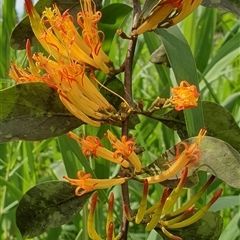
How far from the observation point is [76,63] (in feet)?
2.02

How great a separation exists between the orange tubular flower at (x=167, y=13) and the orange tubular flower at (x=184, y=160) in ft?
0.43

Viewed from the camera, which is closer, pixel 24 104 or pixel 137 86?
pixel 24 104

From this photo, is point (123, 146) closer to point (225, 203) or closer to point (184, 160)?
point (184, 160)

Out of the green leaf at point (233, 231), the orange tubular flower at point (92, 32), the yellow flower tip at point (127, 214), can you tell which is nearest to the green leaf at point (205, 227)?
the yellow flower tip at point (127, 214)

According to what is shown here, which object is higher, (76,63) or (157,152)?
(76,63)

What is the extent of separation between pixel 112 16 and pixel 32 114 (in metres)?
0.23

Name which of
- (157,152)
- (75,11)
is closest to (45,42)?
(75,11)

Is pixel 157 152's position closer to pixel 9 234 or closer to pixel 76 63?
pixel 9 234

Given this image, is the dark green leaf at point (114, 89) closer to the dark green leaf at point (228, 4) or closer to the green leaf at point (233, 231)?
the dark green leaf at point (228, 4)

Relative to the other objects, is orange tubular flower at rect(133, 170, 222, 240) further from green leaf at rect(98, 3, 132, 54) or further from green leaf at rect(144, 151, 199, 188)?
green leaf at rect(98, 3, 132, 54)

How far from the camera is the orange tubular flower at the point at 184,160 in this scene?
1.90 ft

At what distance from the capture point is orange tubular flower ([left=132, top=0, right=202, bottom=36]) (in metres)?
0.62

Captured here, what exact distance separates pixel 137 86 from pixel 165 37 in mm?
930

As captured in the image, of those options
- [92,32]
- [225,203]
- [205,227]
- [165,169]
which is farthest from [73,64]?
[225,203]
